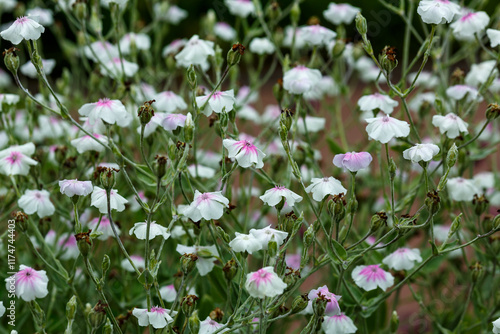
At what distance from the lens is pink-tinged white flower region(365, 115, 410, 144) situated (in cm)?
68

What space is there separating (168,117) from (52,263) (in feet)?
0.92

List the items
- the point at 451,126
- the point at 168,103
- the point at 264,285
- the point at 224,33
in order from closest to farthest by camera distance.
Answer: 1. the point at 264,285
2. the point at 451,126
3. the point at 168,103
4. the point at 224,33

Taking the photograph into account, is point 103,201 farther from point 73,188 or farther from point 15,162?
point 15,162

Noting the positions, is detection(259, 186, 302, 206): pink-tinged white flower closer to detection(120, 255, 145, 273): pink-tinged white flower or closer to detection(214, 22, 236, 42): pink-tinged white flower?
detection(120, 255, 145, 273): pink-tinged white flower

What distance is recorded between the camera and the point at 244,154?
0.64m

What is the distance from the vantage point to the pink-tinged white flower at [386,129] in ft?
2.22

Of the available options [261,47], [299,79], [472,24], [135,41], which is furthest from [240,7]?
[472,24]

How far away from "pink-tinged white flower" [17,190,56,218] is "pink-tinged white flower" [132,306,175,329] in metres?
0.22

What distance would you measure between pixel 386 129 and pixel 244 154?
170mm

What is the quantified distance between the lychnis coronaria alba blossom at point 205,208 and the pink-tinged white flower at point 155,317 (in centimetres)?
11

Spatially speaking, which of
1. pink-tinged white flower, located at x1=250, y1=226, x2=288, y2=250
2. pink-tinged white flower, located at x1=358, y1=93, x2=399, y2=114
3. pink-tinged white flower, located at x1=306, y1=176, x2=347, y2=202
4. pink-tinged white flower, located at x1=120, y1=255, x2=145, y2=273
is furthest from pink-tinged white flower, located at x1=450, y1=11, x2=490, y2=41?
pink-tinged white flower, located at x1=120, y1=255, x2=145, y2=273

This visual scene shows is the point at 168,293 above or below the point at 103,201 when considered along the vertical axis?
below

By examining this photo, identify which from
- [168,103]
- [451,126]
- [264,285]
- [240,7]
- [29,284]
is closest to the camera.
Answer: [264,285]

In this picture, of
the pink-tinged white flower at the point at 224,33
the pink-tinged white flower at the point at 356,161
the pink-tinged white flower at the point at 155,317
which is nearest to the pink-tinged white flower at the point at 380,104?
the pink-tinged white flower at the point at 356,161
